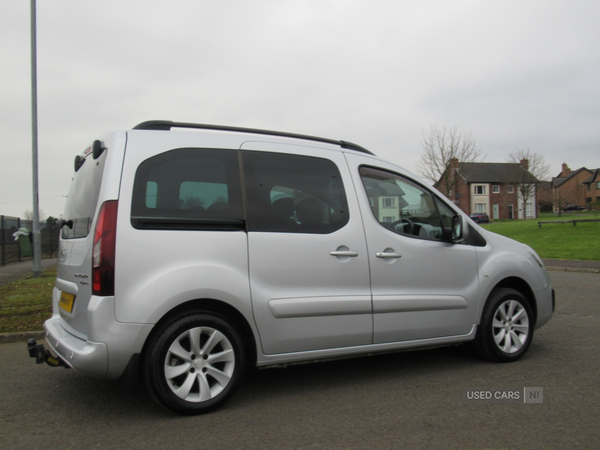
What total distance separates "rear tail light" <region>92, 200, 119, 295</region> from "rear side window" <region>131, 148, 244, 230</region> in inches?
5.5

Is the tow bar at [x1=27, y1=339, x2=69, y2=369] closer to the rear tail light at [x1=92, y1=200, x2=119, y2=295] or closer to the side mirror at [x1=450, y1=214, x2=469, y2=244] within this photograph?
the rear tail light at [x1=92, y1=200, x2=119, y2=295]

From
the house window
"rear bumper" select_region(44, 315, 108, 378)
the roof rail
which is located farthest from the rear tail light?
the house window

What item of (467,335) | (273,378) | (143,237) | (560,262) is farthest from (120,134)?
(560,262)

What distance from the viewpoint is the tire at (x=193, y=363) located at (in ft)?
10.6

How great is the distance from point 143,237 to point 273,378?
1.84 m

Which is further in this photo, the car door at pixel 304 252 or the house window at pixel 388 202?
the house window at pixel 388 202

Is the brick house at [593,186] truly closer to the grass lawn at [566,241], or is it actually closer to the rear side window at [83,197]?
the grass lawn at [566,241]

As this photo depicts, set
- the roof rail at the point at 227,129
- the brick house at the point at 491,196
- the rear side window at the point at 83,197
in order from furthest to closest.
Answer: the brick house at the point at 491,196 → the roof rail at the point at 227,129 → the rear side window at the point at 83,197

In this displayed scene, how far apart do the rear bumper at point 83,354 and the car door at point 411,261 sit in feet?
6.74

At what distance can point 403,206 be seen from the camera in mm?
4469

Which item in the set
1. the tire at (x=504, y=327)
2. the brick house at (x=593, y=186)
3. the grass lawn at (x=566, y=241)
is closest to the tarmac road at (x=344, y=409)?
the tire at (x=504, y=327)

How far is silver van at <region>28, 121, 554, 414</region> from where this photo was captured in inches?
127

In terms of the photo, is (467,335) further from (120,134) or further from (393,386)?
(120,134)

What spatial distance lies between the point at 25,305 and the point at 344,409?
6.70 meters
